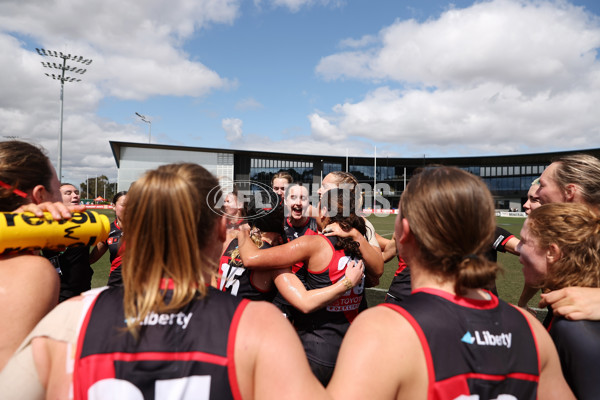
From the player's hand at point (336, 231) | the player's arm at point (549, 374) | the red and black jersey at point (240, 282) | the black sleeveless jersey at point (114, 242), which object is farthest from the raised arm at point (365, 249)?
the black sleeveless jersey at point (114, 242)

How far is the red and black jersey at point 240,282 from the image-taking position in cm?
299

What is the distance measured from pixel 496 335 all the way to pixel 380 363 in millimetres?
500

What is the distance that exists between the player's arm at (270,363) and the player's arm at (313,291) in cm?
141

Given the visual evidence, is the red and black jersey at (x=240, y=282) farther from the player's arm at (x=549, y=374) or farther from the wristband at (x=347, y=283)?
the player's arm at (x=549, y=374)

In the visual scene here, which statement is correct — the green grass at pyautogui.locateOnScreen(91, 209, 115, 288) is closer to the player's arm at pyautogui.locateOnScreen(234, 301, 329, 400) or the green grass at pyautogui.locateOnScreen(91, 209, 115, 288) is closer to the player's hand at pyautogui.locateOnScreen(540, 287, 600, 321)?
the player's arm at pyautogui.locateOnScreen(234, 301, 329, 400)

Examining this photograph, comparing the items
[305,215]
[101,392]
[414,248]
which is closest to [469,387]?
[414,248]

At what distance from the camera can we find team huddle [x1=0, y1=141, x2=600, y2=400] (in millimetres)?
1150

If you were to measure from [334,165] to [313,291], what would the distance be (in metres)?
66.6

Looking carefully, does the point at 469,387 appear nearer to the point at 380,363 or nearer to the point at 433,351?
the point at 433,351

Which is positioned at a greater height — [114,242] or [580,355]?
[580,355]

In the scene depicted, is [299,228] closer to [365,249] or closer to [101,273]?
[365,249]

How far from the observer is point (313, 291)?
2.60 metres

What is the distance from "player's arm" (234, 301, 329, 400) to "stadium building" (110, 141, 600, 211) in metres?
48.5

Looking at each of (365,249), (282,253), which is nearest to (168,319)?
(282,253)
